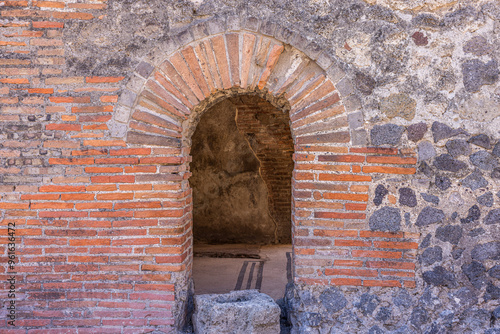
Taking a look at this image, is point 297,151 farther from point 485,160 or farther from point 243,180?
point 243,180

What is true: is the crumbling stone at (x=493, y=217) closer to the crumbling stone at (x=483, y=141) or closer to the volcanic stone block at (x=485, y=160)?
the volcanic stone block at (x=485, y=160)

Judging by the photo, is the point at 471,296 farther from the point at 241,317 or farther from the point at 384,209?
the point at 241,317

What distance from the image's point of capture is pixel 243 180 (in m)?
7.47

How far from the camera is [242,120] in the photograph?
693 cm

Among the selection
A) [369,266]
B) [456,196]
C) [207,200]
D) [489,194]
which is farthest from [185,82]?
[207,200]

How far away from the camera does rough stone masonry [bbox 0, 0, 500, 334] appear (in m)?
2.91

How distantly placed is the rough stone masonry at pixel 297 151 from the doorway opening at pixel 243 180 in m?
3.47

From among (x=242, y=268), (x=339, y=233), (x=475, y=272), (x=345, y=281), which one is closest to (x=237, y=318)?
(x=345, y=281)

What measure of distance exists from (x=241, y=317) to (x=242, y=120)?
4.55m

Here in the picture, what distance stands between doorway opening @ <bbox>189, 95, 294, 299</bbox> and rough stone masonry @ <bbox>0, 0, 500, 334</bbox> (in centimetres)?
347

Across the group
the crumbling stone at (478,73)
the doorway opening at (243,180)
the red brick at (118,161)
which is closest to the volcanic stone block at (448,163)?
the crumbling stone at (478,73)

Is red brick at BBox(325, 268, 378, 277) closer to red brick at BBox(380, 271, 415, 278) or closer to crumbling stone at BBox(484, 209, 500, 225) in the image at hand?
red brick at BBox(380, 271, 415, 278)

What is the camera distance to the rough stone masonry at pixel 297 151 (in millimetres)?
2910

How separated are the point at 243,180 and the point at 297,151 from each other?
455 cm
